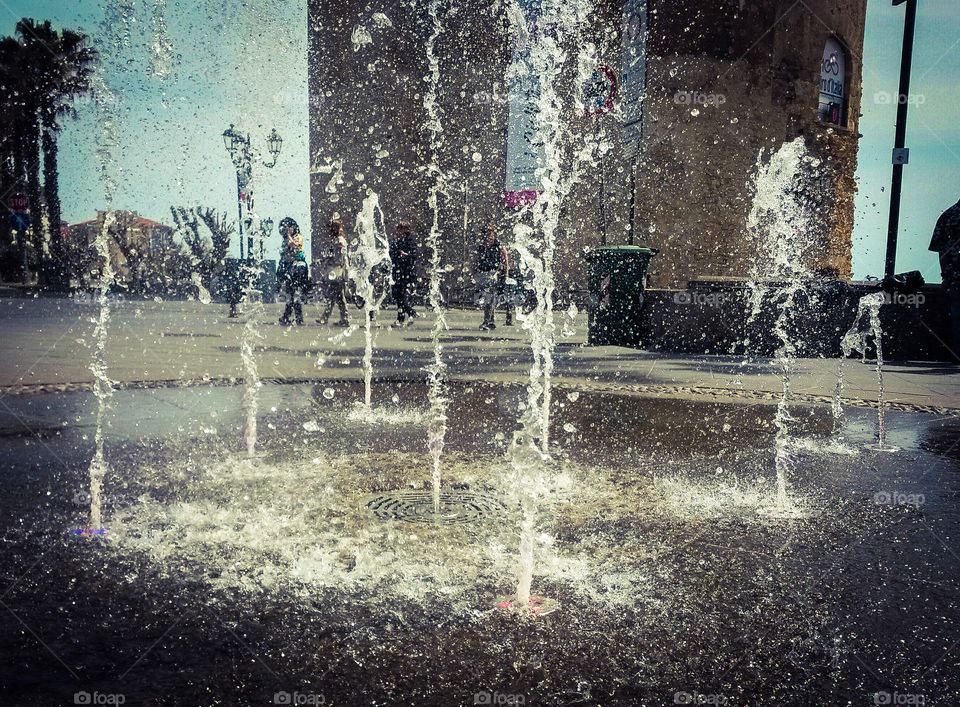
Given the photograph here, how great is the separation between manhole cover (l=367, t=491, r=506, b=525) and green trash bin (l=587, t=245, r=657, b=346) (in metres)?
7.86

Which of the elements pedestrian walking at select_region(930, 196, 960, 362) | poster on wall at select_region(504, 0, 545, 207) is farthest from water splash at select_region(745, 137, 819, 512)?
poster on wall at select_region(504, 0, 545, 207)

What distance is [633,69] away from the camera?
20328mm

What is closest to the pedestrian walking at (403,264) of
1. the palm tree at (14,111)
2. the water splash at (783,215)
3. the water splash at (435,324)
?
→ the water splash at (435,324)

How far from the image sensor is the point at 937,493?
156 inches

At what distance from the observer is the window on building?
2100 cm

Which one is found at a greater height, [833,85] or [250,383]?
[833,85]

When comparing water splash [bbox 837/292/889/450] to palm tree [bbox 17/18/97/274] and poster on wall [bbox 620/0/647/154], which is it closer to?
poster on wall [bbox 620/0/647/154]

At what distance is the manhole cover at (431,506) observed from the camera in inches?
133

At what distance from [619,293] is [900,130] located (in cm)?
542

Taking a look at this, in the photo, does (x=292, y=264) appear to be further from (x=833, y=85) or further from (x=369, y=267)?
(x=833, y=85)

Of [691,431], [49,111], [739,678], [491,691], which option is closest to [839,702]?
[739,678]

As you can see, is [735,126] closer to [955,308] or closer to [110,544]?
[955,308]

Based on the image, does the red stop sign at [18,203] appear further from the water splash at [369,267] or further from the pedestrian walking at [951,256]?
the pedestrian walking at [951,256]

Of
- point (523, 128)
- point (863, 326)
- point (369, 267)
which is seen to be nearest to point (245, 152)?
point (369, 267)
